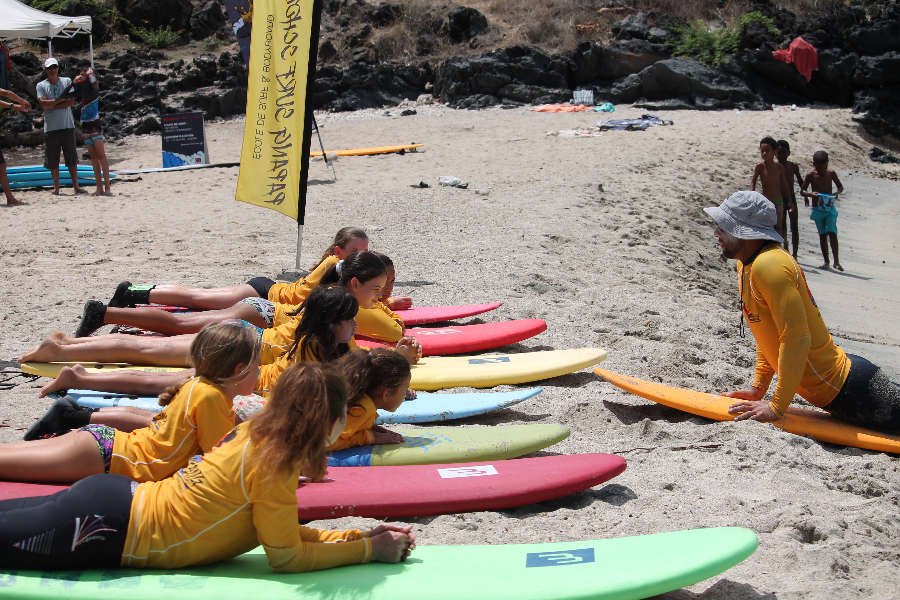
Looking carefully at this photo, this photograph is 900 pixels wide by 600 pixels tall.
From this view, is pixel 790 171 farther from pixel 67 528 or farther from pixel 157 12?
pixel 157 12

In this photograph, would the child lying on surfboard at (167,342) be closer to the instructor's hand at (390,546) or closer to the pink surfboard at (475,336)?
the pink surfboard at (475,336)

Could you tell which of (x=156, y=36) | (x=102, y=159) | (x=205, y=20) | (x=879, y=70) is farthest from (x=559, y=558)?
(x=205, y=20)

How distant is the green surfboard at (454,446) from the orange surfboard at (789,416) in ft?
2.72

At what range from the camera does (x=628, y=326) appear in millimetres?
5422

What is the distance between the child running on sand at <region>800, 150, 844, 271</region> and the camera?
27.5 feet

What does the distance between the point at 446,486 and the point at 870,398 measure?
2289mm

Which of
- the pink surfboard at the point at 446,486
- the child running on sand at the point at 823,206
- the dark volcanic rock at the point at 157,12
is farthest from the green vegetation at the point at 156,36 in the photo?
the pink surfboard at the point at 446,486

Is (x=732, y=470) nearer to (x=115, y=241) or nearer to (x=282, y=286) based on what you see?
(x=282, y=286)

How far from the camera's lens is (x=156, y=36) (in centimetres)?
2378

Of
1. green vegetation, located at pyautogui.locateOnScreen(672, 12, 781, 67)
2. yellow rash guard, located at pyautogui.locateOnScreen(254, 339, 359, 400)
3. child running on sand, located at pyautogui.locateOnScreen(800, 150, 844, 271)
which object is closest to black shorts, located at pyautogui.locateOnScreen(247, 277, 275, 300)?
yellow rash guard, located at pyautogui.locateOnScreen(254, 339, 359, 400)

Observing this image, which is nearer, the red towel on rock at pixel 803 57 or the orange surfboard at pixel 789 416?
the orange surfboard at pixel 789 416

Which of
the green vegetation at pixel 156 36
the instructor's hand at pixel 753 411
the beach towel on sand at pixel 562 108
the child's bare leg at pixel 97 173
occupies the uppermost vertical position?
the green vegetation at pixel 156 36

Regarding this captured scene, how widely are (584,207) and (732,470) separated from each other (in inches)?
229

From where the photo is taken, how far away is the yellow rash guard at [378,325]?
162 inches
